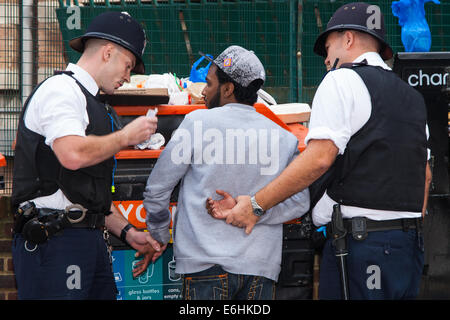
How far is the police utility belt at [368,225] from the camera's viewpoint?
2.79 meters

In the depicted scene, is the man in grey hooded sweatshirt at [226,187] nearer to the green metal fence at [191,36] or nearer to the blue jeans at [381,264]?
the blue jeans at [381,264]

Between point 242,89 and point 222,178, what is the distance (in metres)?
0.51

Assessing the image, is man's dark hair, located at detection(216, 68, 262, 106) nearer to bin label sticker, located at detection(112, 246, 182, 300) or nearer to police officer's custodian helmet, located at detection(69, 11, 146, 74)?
police officer's custodian helmet, located at detection(69, 11, 146, 74)

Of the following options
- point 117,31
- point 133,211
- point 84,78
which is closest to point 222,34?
point 133,211

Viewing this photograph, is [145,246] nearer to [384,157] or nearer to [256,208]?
[256,208]

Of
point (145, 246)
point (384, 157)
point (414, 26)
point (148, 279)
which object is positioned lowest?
point (148, 279)

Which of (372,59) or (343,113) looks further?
(372,59)

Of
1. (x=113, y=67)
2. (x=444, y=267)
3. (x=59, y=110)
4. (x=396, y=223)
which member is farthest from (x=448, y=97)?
(x=59, y=110)

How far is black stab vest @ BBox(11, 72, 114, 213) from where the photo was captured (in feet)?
9.25

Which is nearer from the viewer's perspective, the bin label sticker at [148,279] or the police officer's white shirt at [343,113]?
the police officer's white shirt at [343,113]

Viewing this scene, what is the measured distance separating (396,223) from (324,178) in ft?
1.34

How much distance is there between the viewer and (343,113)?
2742 millimetres

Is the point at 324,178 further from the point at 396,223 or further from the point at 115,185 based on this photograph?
the point at 115,185

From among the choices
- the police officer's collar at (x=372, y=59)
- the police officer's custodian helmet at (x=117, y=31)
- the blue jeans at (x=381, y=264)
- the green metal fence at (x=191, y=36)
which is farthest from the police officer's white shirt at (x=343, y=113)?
the green metal fence at (x=191, y=36)
